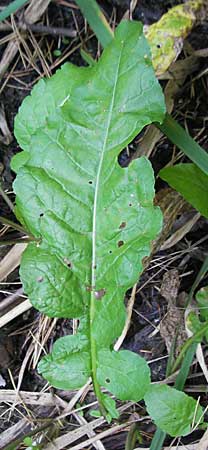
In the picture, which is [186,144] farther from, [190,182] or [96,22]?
[96,22]

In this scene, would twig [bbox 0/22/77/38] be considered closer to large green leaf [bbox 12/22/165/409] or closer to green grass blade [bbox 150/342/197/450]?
large green leaf [bbox 12/22/165/409]

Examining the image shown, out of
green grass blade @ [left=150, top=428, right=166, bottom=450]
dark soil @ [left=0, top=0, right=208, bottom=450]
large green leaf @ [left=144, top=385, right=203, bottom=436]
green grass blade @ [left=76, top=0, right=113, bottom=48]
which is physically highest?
green grass blade @ [left=76, top=0, right=113, bottom=48]

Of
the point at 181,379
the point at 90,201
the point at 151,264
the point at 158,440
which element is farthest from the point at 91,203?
the point at 158,440

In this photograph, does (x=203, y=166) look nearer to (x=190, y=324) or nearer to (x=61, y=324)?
(x=190, y=324)

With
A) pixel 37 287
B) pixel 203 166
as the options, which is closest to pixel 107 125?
pixel 203 166

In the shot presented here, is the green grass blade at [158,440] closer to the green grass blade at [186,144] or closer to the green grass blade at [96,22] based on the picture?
the green grass blade at [186,144]

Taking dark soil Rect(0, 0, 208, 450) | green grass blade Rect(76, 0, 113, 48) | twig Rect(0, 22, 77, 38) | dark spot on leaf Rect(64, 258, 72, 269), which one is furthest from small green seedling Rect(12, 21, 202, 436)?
twig Rect(0, 22, 77, 38)

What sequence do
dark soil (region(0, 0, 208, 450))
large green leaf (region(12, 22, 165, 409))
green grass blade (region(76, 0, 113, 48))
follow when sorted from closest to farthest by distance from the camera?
large green leaf (region(12, 22, 165, 409)) → green grass blade (region(76, 0, 113, 48)) → dark soil (region(0, 0, 208, 450))
